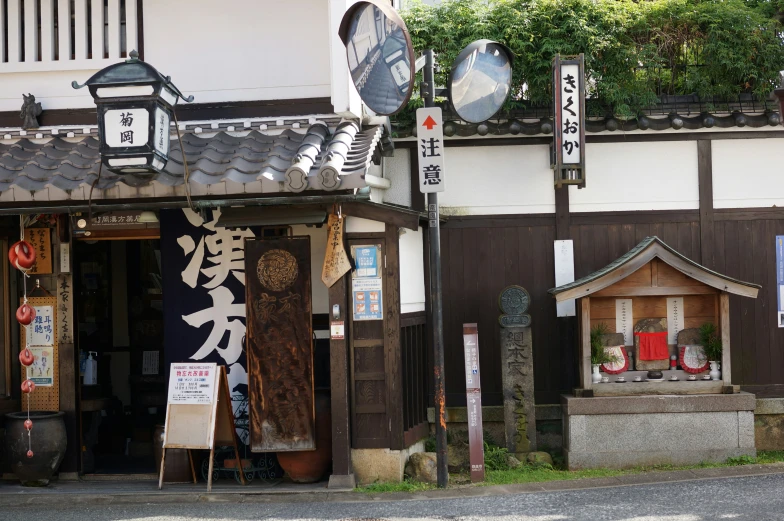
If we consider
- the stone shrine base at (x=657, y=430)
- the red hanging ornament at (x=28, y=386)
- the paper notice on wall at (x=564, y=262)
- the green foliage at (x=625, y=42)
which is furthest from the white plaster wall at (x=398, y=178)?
the red hanging ornament at (x=28, y=386)

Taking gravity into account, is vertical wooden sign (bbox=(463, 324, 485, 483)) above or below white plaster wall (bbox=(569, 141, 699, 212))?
below

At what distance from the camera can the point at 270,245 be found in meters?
10.7

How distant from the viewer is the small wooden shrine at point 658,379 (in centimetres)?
1089

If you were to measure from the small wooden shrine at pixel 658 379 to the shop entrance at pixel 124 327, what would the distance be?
704 centimetres

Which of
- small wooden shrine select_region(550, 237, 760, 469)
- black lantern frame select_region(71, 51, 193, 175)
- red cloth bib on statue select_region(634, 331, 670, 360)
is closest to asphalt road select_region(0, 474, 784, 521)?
small wooden shrine select_region(550, 237, 760, 469)

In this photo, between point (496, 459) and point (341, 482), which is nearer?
point (341, 482)

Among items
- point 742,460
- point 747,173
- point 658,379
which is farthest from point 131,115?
point 742,460

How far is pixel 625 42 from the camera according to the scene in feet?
39.5

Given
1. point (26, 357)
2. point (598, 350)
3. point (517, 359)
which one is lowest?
point (517, 359)

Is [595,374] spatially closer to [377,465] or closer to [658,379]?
[658,379]

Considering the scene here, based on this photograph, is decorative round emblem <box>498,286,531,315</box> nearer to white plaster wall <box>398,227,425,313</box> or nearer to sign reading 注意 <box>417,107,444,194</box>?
white plaster wall <box>398,227,425,313</box>

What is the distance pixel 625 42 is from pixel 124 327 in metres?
9.53

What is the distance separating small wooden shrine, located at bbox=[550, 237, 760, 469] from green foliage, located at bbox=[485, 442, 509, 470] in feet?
2.68

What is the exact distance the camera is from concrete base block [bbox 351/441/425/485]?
34.3 feet
